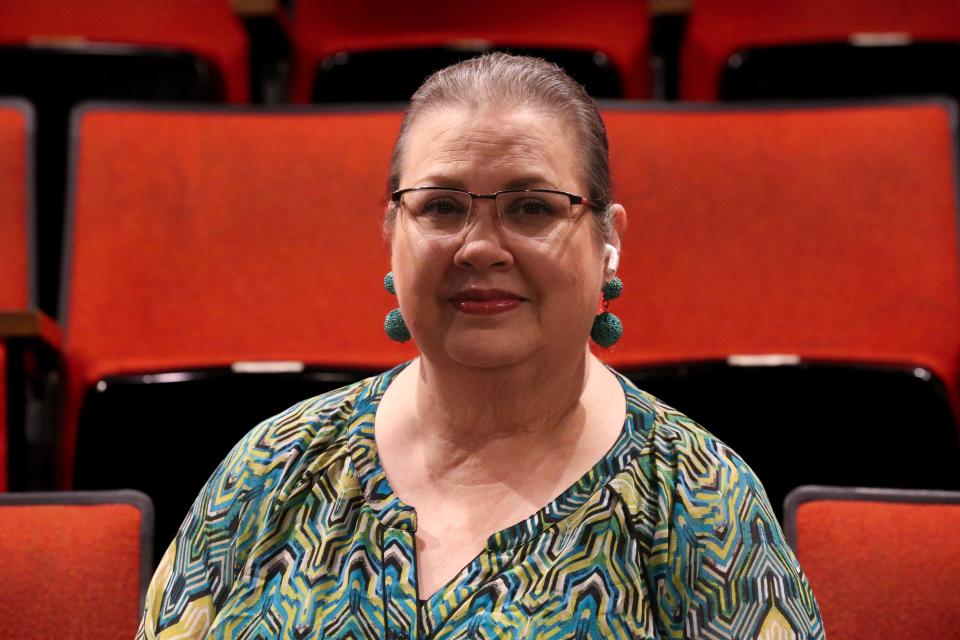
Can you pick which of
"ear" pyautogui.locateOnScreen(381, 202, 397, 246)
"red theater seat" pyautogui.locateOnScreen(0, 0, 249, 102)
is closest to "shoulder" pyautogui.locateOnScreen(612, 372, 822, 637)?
"ear" pyautogui.locateOnScreen(381, 202, 397, 246)

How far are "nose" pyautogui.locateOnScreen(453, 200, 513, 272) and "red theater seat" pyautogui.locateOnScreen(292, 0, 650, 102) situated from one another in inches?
16.1

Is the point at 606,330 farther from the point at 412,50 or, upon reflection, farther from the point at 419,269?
the point at 412,50

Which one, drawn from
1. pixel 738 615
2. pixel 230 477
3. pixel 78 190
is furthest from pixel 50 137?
pixel 738 615

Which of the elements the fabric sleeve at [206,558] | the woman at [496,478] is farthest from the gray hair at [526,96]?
the fabric sleeve at [206,558]

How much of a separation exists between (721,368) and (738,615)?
0.18 metres

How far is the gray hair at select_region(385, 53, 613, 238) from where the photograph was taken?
332 millimetres

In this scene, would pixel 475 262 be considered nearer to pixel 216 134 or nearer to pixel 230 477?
pixel 230 477

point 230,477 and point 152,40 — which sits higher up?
point 152,40

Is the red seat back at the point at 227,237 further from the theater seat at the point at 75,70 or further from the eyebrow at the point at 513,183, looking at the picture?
the eyebrow at the point at 513,183

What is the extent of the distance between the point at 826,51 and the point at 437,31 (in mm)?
270

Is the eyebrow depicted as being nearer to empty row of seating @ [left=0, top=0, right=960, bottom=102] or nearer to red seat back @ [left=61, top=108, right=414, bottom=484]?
red seat back @ [left=61, top=108, right=414, bottom=484]

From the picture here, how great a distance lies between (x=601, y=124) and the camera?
35 cm

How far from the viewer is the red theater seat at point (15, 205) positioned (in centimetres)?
61

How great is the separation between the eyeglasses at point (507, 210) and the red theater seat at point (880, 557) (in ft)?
0.48
